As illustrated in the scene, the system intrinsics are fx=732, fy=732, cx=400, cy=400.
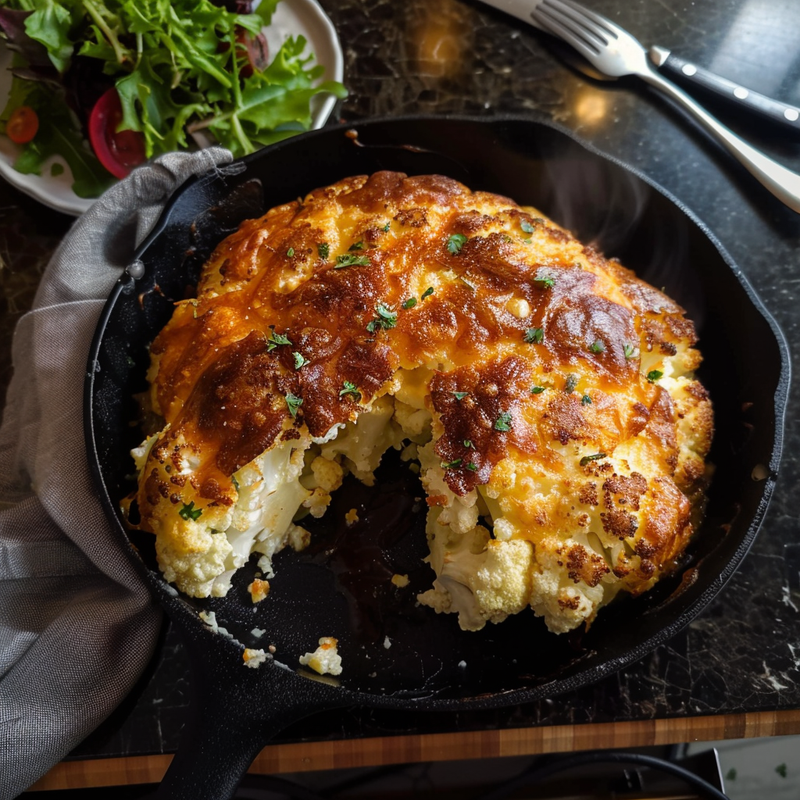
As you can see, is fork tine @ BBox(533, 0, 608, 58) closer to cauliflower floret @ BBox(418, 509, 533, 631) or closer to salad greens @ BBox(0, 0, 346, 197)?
salad greens @ BBox(0, 0, 346, 197)

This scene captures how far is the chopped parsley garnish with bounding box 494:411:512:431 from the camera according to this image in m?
1.89

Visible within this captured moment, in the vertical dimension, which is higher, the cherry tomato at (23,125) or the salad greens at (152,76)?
the salad greens at (152,76)

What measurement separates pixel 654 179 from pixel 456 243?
1.18m

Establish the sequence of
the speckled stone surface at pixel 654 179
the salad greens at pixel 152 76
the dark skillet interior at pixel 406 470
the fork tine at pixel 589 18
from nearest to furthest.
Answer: the dark skillet interior at pixel 406 470 → the speckled stone surface at pixel 654 179 → the salad greens at pixel 152 76 → the fork tine at pixel 589 18

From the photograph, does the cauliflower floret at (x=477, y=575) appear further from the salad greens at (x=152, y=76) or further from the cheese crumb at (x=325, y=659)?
the salad greens at (x=152, y=76)

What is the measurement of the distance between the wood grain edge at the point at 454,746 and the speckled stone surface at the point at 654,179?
38 mm

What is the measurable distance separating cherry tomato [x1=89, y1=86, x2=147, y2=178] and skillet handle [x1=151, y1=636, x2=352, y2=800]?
1.76 metres

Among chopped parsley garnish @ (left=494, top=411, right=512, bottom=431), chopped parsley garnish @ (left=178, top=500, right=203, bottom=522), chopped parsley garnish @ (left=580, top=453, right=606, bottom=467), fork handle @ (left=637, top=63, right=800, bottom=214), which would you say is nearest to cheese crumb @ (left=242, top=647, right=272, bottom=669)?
chopped parsley garnish @ (left=178, top=500, right=203, bottom=522)

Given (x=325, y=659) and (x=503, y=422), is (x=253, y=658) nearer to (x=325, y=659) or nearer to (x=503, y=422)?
(x=325, y=659)

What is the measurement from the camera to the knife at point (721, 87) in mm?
2807

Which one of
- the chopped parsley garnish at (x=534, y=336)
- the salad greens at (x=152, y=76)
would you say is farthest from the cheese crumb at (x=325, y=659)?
the salad greens at (x=152, y=76)

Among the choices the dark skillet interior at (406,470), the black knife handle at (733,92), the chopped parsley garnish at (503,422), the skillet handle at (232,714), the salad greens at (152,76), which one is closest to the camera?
the skillet handle at (232,714)

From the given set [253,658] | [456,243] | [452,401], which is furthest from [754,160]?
[253,658]

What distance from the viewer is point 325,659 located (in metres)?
2.09
